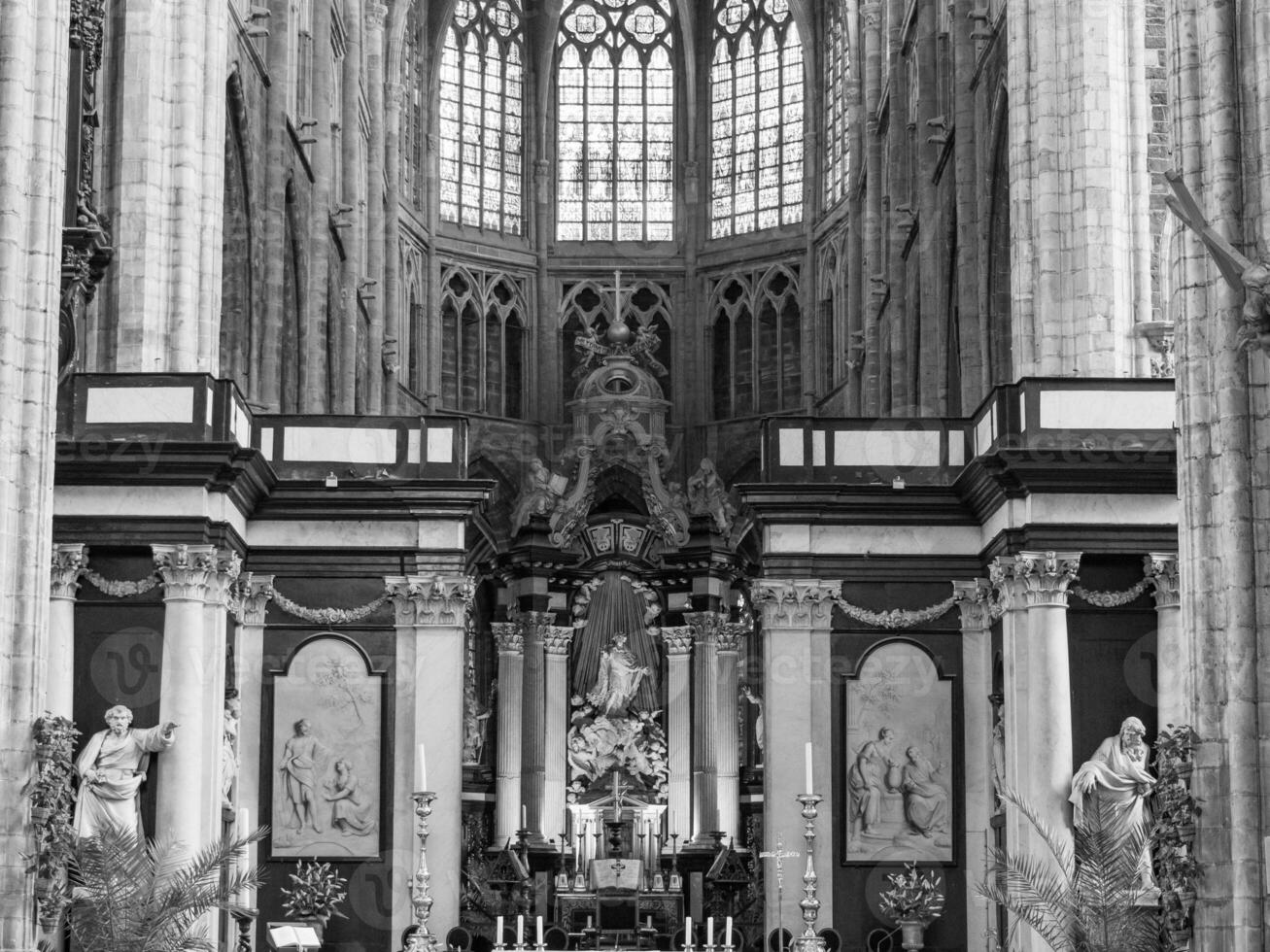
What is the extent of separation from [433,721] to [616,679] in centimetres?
973

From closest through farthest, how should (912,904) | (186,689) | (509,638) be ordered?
(186,689) < (912,904) < (509,638)

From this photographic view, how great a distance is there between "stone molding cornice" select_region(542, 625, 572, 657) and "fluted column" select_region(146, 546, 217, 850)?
43.9ft

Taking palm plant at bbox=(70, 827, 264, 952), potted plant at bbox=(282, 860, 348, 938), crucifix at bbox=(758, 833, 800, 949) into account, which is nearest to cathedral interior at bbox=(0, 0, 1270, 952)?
crucifix at bbox=(758, 833, 800, 949)

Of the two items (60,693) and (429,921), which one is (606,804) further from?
(60,693)

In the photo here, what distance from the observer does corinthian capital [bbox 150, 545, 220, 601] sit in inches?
1160

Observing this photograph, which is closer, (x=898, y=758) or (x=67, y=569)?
(x=67, y=569)

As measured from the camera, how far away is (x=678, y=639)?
4297cm

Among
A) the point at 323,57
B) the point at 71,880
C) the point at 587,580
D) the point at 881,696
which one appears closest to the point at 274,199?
the point at 323,57

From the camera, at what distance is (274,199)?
124 ft

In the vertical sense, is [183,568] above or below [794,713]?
above

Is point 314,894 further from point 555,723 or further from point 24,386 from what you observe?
point 24,386

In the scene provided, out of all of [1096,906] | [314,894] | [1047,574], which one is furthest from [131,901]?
[1047,574]

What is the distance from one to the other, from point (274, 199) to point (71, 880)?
1617 cm

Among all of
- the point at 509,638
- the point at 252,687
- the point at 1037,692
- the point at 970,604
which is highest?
the point at 509,638
